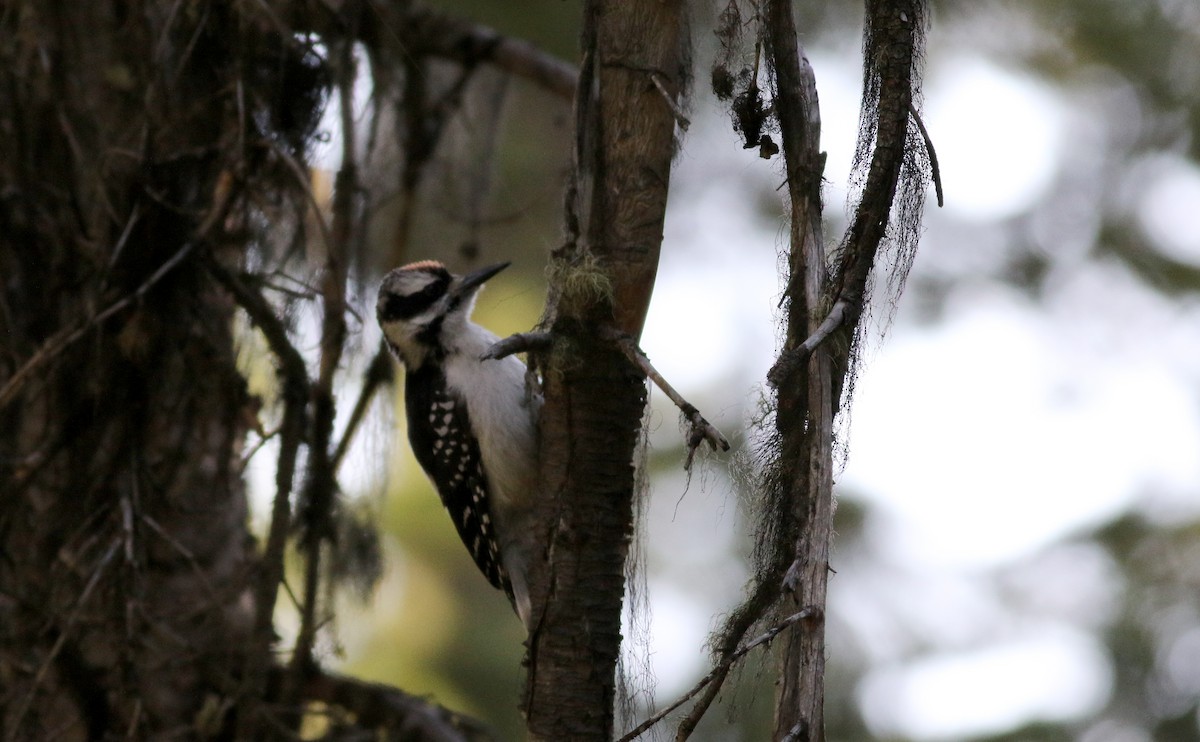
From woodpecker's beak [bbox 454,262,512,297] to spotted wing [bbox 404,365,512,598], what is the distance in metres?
0.35

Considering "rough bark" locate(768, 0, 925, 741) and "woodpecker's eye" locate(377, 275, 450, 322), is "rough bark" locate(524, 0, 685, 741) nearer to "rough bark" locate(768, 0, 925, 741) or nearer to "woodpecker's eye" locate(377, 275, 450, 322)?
"rough bark" locate(768, 0, 925, 741)

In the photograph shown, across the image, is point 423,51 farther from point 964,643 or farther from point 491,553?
point 964,643

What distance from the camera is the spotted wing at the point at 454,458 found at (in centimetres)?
474

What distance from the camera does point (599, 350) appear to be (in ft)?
9.62

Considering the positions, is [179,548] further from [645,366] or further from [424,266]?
[645,366]

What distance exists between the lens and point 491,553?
4.86 meters

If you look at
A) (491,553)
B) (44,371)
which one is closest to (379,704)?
(491,553)

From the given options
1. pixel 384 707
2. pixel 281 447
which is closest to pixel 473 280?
pixel 281 447

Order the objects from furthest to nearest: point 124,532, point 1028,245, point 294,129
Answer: point 1028,245 < point 294,129 < point 124,532

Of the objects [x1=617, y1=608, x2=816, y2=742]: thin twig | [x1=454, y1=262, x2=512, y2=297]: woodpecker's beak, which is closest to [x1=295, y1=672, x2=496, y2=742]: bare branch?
[x1=454, y1=262, x2=512, y2=297]: woodpecker's beak

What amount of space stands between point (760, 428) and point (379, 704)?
2955mm

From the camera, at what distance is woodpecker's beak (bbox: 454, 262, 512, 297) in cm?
485

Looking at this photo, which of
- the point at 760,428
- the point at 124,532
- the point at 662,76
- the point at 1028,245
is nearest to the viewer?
the point at 760,428

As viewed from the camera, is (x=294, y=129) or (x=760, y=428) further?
(x=294, y=129)
